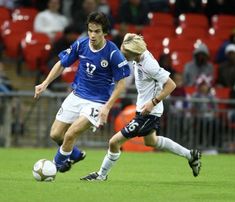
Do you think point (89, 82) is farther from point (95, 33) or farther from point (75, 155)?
point (75, 155)

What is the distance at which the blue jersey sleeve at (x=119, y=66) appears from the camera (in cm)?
1245

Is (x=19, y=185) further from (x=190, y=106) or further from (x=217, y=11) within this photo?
(x=217, y=11)

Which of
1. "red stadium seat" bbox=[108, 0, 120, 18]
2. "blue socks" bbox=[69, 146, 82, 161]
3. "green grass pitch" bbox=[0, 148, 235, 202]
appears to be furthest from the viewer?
"red stadium seat" bbox=[108, 0, 120, 18]

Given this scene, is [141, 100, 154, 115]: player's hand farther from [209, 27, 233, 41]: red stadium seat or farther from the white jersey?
[209, 27, 233, 41]: red stadium seat

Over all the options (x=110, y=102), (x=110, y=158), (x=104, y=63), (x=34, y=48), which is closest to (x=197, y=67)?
(x=34, y=48)

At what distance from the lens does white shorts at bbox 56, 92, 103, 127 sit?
12.6 m

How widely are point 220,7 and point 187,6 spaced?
884 mm

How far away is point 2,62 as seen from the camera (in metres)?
23.0

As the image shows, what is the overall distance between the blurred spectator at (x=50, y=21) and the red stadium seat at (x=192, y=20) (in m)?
3.14

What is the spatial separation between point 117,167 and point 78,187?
439 cm

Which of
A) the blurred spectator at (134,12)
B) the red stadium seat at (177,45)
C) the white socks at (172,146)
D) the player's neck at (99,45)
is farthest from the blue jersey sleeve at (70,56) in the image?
the blurred spectator at (134,12)

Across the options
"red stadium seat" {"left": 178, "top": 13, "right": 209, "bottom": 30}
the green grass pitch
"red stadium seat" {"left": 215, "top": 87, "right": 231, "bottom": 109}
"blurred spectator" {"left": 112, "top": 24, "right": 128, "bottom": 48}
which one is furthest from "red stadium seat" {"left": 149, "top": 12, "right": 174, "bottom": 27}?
the green grass pitch

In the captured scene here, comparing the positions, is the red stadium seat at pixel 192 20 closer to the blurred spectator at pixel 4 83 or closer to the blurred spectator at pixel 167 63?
the blurred spectator at pixel 167 63

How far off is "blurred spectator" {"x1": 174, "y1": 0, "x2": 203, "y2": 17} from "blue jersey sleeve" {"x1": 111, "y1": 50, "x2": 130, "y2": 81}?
12387mm
